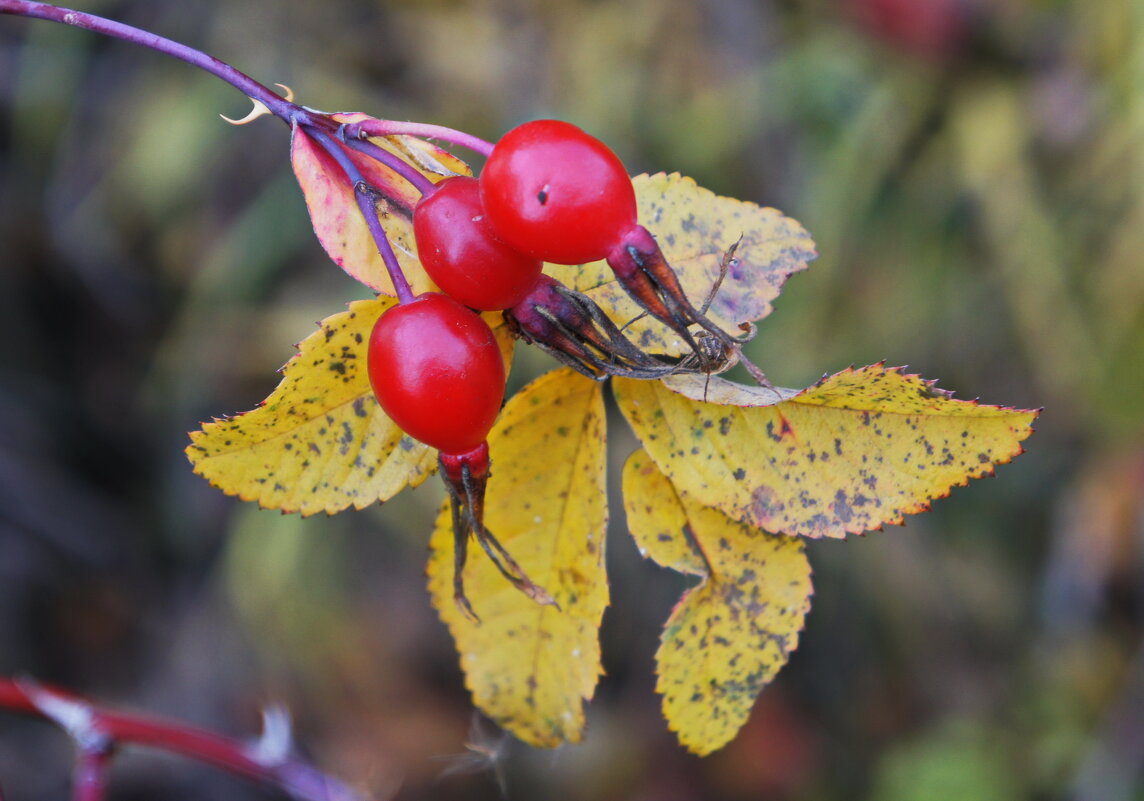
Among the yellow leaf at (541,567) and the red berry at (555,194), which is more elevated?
the red berry at (555,194)

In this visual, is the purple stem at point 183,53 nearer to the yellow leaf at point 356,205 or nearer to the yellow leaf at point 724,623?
the yellow leaf at point 356,205

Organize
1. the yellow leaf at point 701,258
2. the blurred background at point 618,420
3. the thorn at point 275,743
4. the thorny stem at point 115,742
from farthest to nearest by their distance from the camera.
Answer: the blurred background at point 618,420
the thorn at point 275,743
the thorny stem at point 115,742
the yellow leaf at point 701,258

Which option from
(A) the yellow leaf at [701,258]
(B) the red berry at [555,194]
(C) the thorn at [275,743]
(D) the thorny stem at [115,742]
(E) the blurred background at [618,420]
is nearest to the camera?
(B) the red berry at [555,194]

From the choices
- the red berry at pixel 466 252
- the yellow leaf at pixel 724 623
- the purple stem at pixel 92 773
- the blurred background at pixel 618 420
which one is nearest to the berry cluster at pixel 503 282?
the red berry at pixel 466 252

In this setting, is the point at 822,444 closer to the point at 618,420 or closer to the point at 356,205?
the point at 356,205

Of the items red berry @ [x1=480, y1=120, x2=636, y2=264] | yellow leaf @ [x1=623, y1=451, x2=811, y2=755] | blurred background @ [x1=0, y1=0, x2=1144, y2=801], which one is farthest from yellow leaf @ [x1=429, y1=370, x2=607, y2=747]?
blurred background @ [x1=0, y1=0, x2=1144, y2=801]

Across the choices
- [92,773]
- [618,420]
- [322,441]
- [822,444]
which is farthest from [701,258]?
[618,420]

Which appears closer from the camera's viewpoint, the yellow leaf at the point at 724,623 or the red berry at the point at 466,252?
the red berry at the point at 466,252
